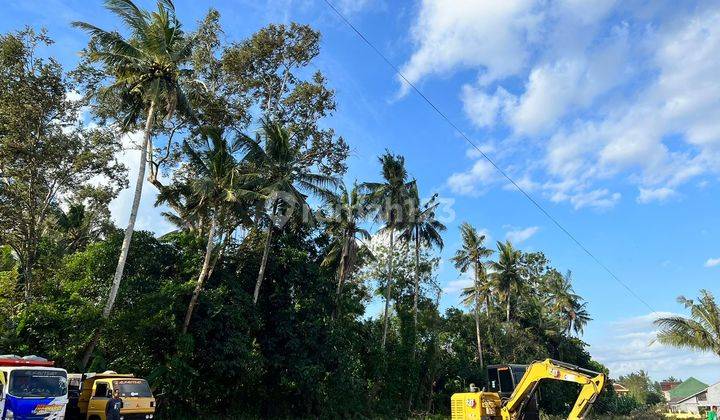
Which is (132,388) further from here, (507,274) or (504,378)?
(507,274)

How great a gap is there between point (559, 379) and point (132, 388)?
42.8 ft

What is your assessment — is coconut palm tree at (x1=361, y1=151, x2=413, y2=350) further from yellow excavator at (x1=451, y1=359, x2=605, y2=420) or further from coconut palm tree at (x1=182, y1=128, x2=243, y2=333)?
yellow excavator at (x1=451, y1=359, x2=605, y2=420)

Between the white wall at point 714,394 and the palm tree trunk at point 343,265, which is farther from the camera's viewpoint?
the white wall at point 714,394

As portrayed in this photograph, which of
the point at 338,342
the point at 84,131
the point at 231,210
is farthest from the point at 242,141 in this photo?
the point at 338,342

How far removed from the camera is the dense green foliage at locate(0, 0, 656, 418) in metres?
20.2

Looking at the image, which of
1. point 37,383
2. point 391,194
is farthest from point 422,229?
point 37,383

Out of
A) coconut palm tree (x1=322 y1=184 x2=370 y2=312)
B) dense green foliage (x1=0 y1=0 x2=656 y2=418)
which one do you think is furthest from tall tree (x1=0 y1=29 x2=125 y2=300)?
coconut palm tree (x1=322 y1=184 x2=370 y2=312)

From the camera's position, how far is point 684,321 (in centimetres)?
2405

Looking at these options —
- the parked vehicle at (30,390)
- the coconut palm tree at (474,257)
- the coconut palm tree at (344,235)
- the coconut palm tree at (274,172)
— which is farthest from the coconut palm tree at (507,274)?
the parked vehicle at (30,390)

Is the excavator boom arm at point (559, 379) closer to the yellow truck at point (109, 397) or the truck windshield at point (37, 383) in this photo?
the yellow truck at point (109, 397)

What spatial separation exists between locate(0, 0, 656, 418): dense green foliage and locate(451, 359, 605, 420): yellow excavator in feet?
38.2

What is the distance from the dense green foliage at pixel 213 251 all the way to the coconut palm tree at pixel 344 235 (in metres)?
0.11

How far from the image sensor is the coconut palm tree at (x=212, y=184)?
2150 centimetres

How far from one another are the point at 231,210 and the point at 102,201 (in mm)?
13029
